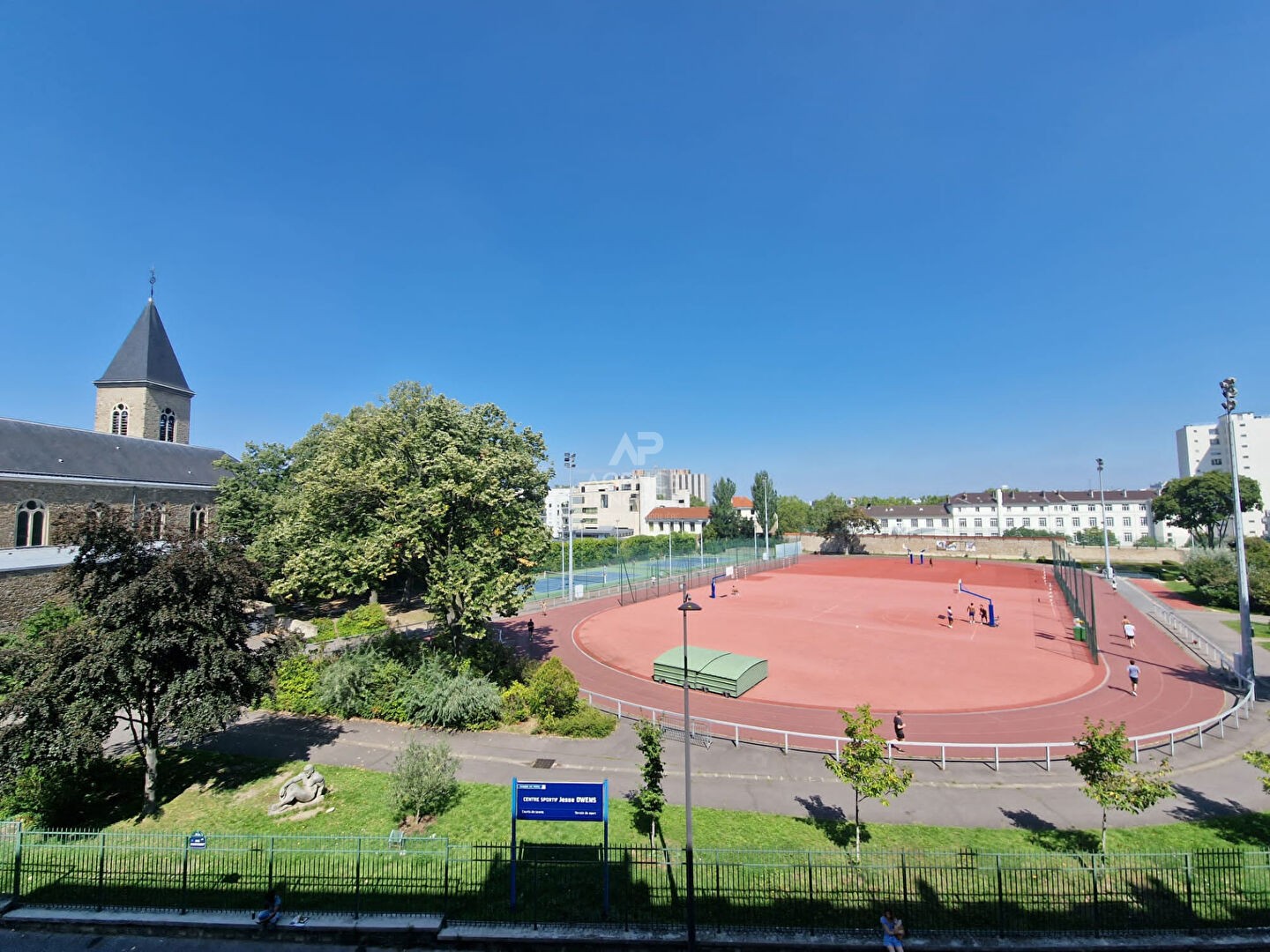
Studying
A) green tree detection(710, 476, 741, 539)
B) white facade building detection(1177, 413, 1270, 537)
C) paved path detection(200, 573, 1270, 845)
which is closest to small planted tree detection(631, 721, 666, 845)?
paved path detection(200, 573, 1270, 845)

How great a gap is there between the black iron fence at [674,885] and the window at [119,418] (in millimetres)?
54121

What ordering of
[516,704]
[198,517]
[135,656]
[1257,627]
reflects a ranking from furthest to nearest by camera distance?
[198,517] → [1257,627] → [516,704] → [135,656]

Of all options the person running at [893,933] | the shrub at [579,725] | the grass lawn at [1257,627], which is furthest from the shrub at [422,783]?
the grass lawn at [1257,627]

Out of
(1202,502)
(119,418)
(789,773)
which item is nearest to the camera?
(789,773)

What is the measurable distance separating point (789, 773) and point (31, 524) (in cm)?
4430

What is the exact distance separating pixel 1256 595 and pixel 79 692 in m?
54.4

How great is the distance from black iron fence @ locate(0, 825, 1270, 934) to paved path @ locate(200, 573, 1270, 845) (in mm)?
2246

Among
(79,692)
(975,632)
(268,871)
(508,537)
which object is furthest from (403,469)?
(975,632)

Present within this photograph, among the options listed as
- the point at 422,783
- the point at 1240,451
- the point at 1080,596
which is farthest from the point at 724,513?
the point at 1240,451

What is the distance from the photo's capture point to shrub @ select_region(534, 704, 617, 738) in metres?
18.0

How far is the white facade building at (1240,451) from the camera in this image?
98.3m

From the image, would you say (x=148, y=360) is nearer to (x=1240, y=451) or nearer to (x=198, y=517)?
(x=198, y=517)

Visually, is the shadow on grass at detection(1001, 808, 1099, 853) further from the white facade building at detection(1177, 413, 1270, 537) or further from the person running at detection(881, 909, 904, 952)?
the white facade building at detection(1177, 413, 1270, 537)

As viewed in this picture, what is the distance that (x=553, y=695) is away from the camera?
18.8m
